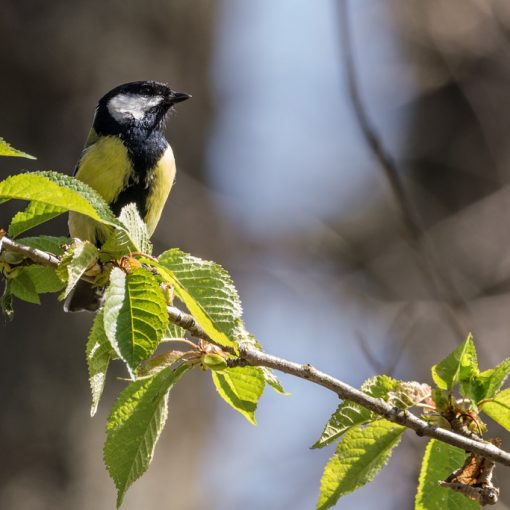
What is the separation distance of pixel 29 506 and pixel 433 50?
4137 millimetres

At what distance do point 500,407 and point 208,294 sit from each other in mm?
548

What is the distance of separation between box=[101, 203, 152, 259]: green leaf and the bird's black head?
72.7 inches

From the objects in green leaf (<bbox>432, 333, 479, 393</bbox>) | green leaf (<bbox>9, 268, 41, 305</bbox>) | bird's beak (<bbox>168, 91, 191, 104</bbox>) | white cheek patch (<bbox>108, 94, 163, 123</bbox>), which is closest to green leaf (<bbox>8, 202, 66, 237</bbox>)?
green leaf (<bbox>9, 268, 41, 305</bbox>)

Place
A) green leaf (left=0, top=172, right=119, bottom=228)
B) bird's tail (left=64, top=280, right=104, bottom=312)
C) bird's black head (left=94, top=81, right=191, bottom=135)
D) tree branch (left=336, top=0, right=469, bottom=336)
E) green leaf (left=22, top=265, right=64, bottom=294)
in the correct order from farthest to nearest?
bird's black head (left=94, top=81, right=191, bottom=135)
bird's tail (left=64, top=280, right=104, bottom=312)
tree branch (left=336, top=0, right=469, bottom=336)
green leaf (left=22, top=265, right=64, bottom=294)
green leaf (left=0, top=172, right=119, bottom=228)

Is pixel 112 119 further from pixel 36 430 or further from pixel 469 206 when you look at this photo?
pixel 469 206

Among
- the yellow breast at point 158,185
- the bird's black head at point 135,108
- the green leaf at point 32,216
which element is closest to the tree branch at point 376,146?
the yellow breast at point 158,185

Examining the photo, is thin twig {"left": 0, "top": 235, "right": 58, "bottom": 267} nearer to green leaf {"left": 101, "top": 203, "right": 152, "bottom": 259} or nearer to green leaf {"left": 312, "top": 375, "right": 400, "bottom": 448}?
green leaf {"left": 101, "top": 203, "right": 152, "bottom": 259}

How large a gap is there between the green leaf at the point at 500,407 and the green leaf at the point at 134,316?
0.58 m

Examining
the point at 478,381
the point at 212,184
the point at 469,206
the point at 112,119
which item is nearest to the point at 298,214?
the point at 469,206

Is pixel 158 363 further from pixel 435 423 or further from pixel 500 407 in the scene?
pixel 500 407

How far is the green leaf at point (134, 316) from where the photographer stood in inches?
51.7

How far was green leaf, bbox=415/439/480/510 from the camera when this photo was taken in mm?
1525

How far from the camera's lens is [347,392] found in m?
1.40

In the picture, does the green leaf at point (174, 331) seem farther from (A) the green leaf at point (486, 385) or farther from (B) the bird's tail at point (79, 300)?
(B) the bird's tail at point (79, 300)
